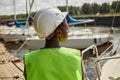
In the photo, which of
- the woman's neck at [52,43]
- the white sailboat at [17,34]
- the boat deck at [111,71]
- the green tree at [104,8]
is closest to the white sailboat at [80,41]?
the white sailboat at [17,34]

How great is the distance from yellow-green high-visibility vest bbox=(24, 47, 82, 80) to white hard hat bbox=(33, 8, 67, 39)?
0.45 ft

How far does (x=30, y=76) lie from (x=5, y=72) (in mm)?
7444

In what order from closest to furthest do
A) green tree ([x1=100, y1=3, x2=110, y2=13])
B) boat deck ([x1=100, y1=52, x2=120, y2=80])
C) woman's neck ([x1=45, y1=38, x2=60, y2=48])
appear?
woman's neck ([x1=45, y1=38, x2=60, y2=48]) → boat deck ([x1=100, y1=52, x2=120, y2=80]) → green tree ([x1=100, y1=3, x2=110, y2=13])

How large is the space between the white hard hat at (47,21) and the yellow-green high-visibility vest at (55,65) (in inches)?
5.4

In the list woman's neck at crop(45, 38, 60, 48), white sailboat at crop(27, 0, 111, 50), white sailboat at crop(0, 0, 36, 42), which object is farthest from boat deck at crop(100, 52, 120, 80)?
white sailboat at crop(0, 0, 36, 42)

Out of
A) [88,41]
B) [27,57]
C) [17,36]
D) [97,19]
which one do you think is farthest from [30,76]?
[97,19]

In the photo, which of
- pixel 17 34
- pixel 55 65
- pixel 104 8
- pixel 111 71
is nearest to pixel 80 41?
pixel 17 34

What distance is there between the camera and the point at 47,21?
2377mm

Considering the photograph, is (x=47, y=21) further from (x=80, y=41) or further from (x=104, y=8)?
(x=104, y=8)

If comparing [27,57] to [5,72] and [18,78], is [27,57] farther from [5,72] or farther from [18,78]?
[5,72]

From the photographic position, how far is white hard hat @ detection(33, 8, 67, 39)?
2.38 m

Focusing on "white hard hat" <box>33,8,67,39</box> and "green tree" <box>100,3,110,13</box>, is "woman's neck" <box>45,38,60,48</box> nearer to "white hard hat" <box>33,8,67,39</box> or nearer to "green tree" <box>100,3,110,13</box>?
"white hard hat" <box>33,8,67,39</box>

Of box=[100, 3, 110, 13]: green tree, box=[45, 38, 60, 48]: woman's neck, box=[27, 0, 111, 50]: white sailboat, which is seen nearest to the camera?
box=[45, 38, 60, 48]: woman's neck

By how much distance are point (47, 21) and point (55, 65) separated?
321 millimetres
